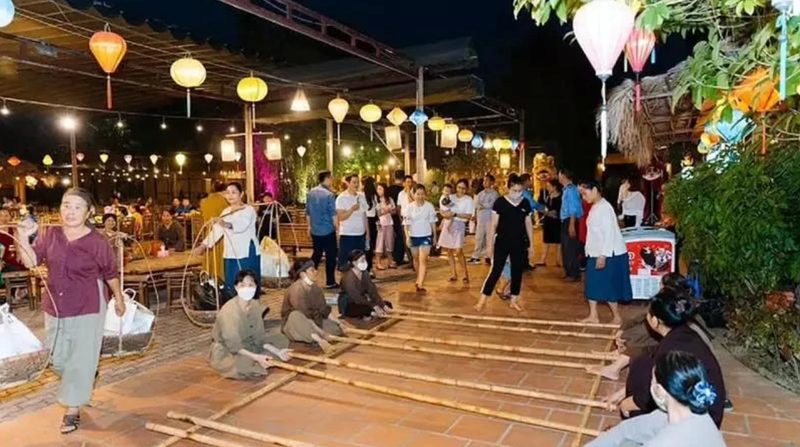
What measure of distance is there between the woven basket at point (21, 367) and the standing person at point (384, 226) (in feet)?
21.0

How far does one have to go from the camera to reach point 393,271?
32.8ft

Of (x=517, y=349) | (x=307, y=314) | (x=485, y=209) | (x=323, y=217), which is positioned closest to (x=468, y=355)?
(x=517, y=349)

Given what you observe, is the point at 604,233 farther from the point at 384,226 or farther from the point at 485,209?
the point at 384,226

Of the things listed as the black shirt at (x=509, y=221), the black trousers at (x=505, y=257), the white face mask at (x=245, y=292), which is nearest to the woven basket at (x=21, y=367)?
the white face mask at (x=245, y=292)

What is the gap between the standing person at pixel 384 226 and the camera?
32.7ft

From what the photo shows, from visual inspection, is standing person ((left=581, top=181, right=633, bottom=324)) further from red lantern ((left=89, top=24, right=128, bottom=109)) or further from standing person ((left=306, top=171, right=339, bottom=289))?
red lantern ((left=89, top=24, right=128, bottom=109))

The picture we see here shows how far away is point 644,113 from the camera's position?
25.6ft

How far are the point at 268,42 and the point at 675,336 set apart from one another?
67.7 ft

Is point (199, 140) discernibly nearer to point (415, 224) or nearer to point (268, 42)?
point (268, 42)

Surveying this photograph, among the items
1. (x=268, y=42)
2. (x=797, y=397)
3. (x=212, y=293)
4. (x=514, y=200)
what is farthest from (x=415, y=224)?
(x=268, y=42)

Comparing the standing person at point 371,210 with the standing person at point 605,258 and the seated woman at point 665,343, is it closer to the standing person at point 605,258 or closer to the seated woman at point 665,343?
the standing person at point 605,258

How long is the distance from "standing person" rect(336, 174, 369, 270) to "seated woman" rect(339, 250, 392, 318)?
1.96 metres

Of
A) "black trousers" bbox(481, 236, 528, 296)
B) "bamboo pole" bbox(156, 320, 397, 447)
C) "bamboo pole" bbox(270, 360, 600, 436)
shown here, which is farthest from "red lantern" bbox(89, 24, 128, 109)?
"black trousers" bbox(481, 236, 528, 296)

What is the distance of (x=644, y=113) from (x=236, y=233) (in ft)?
18.0
